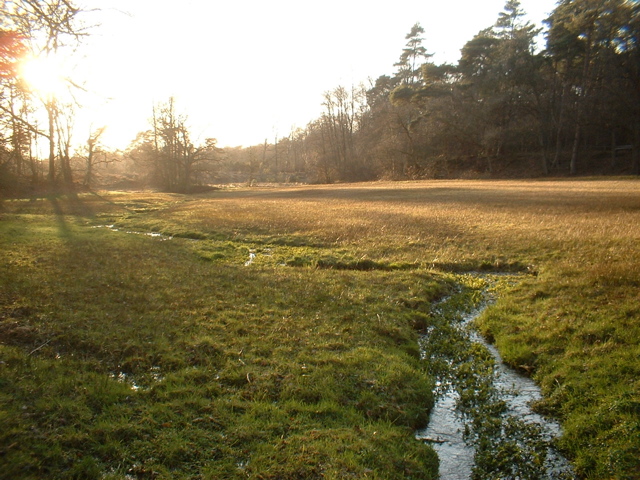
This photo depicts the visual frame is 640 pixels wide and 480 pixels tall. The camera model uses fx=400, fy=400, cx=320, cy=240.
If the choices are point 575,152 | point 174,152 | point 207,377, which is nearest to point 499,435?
point 207,377

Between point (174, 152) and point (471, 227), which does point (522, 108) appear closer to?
point (471, 227)

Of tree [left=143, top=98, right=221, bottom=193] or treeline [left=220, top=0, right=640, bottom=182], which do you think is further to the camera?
tree [left=143, top=98, right=221, bottom=193]

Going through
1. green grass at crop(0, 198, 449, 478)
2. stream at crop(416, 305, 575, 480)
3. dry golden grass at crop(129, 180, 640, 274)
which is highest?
dry golden grass at crop(129, 180, 640, 274)

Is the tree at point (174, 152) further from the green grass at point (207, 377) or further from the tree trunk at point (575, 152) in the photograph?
the green grass at point (207, 377)

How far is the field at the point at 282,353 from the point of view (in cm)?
415

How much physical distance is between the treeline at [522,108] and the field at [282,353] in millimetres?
43393

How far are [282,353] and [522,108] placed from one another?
5939cm

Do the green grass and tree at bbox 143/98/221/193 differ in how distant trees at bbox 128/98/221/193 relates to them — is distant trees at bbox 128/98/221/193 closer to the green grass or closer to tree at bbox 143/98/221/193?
tree at bbox 143/98/221/193

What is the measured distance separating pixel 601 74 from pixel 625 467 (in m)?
57.2

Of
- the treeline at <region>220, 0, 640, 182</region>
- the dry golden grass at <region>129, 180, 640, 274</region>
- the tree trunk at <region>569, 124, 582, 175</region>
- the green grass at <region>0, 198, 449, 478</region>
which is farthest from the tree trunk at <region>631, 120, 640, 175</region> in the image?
the green grass at <region>0, 198, 449, 478</region>

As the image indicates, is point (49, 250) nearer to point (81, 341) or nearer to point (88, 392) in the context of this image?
point (81, 341)

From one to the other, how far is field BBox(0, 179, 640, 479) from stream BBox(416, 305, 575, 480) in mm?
193

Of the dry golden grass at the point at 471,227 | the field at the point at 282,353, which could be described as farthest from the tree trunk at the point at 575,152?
the field at the point at 282,353

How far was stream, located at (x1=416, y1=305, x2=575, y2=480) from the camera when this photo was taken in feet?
14.5
